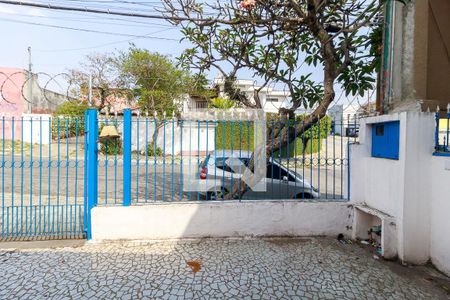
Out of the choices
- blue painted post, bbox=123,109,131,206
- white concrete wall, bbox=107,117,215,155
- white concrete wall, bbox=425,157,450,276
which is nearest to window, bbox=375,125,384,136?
white concrete wall, bbox=425,157,450,276

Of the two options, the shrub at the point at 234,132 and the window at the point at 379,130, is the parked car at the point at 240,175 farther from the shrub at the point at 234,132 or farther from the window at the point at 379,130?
the window at the point at 379,130

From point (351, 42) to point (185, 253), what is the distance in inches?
162

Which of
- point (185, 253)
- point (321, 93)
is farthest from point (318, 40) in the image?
point (185, 253)

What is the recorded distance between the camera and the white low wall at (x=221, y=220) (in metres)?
3.90

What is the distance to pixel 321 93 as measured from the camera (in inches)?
183

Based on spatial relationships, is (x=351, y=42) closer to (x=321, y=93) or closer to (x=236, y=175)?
(x=321, y=93)

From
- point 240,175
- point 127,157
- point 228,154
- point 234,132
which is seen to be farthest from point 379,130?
point 127,157

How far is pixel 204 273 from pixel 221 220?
1043mm

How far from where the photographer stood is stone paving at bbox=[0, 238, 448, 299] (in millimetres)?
2729

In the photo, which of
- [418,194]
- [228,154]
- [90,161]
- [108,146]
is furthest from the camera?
[228,154]

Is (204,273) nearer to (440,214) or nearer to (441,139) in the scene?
(440,214)

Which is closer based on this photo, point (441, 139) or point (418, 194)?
point (418, 194)

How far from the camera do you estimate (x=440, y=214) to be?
3.17 metres

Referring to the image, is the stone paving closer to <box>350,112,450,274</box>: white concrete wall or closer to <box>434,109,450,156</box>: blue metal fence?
<box>350,112,450,274</box>: white concrete wall
